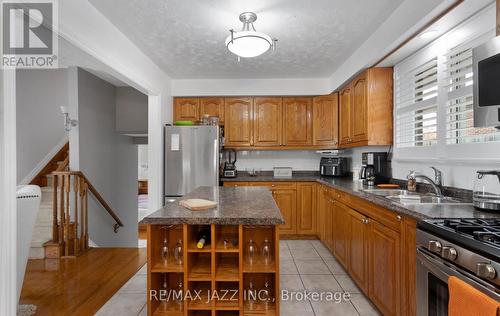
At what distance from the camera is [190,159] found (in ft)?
12.5

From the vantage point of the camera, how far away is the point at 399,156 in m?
2.83

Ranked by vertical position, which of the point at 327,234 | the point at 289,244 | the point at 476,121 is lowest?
the point at 289,244

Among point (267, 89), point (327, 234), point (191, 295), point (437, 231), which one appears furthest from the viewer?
point (267, 89)

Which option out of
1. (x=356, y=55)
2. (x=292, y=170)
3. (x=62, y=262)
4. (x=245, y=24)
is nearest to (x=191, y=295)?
(x=245, y=24)

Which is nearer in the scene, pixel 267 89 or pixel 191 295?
pixel 191 295

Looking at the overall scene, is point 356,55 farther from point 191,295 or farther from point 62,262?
point 62,262

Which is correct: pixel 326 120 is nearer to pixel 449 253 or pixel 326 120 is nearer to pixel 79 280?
pixel 449 253

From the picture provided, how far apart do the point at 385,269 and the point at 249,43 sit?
1954mm

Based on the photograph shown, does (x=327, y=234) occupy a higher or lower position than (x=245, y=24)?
lower

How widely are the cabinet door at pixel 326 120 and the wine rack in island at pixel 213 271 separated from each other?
2720 mm

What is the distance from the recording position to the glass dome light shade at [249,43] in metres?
2.08

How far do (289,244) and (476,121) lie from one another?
2792 millimetres

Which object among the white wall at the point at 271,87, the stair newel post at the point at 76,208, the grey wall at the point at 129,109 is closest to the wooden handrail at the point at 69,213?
the stair newel post at the point at 76,208

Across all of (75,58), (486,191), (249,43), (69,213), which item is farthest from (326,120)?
(69,213)
